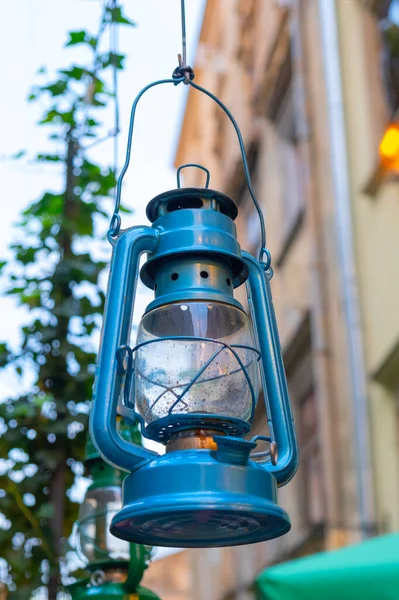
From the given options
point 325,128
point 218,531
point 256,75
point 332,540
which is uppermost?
point 256,75

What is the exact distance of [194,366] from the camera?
1.66m

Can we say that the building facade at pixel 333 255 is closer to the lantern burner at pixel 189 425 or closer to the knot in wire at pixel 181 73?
the knot in wire at pixel 181 73

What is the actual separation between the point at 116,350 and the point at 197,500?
284 mm

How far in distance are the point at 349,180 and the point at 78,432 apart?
5.11 meters

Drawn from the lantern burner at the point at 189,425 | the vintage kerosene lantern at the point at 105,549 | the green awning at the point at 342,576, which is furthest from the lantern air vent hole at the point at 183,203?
the green awning at the point at 342,576

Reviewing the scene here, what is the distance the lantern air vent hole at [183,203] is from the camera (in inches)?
74.1

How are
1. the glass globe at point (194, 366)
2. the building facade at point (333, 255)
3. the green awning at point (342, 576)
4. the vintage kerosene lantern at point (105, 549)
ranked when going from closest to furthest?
Result: 1. the glass globe at point (194, 366)
2. the vintage kerosene lantern at point (105, 549)
3. the green awning at point (342, 576)
4. the building facade at point (333, 255)

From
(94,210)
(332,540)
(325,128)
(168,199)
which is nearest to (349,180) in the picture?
(325,128)

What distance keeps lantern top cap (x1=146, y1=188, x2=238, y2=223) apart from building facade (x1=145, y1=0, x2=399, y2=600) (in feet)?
16.8

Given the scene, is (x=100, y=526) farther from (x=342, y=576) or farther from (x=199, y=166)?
(x=342, y=576)

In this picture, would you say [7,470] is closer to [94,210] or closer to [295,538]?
[94,210]

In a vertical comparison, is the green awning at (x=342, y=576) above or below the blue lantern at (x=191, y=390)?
above

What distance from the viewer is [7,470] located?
11.5 feet

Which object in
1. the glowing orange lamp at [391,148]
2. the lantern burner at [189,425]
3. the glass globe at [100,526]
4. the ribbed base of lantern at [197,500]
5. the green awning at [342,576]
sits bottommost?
the ribbed base of lantern at [197,500]
